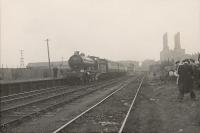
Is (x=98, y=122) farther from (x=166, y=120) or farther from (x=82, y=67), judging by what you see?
(x=82, y=67)

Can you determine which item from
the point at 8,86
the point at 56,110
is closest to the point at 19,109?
the point at 56,110

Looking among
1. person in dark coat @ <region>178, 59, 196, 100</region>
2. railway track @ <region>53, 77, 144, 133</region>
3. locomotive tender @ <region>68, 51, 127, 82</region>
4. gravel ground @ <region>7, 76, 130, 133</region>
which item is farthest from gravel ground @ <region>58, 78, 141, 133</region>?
locomotive tender @ <region>68, 51, 127, 82</region>

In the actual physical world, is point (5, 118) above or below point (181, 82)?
below

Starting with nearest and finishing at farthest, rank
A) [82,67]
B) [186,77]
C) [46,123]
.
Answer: [46,123]
[186,77]
[82,67]

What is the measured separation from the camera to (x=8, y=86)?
22562mm

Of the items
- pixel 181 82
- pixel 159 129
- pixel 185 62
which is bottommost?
pixel 159 129

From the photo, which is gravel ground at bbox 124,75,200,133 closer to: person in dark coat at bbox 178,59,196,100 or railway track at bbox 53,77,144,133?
railway track at bbox 53,77,144,133

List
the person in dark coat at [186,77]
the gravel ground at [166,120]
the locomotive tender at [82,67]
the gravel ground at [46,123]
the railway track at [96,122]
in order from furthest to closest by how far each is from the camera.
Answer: the locomotive tender at [82,67] < the person in dark coat at [186,77] < the gravel ground at [46,123] < the railway track at [96,122] < the gravel ground at [166,120]

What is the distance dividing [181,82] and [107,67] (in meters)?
32.4

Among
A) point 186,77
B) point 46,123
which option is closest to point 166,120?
point 46,123

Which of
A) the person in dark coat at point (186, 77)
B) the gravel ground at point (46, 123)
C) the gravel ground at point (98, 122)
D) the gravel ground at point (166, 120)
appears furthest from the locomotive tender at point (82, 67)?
the gravel ground at point (98, 122)

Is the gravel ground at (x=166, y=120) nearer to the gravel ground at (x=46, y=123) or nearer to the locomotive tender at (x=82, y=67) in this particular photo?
the gravel ground at (x=46, y=123)

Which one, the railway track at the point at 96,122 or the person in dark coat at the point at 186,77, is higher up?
the person in dark coat at the point at 186,77

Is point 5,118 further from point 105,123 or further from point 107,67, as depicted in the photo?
point 107,67
